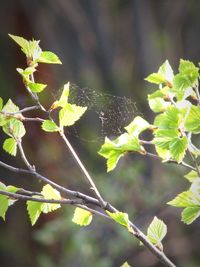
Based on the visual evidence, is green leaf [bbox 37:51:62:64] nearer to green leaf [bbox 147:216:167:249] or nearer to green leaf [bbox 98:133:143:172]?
green leaf [bbox 98:133:143:172]

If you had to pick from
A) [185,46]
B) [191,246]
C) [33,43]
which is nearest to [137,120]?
[33,43]

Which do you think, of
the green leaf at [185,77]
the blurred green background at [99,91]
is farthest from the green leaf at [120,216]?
the blurred green background at [99,91]

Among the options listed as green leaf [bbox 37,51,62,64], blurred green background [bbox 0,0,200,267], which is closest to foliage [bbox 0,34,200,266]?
green leaf [bbox 37,51,62,64]

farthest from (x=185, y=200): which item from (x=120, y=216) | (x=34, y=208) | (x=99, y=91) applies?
(x=99, y=91)

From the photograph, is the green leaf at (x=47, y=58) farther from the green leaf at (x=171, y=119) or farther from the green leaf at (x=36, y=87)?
the green leaf at (x=171, y=119)

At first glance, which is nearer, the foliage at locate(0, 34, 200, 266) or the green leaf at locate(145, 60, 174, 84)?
the foliage at locate(0, 34, 200, 266)

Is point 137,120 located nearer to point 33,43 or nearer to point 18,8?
point 33,43
